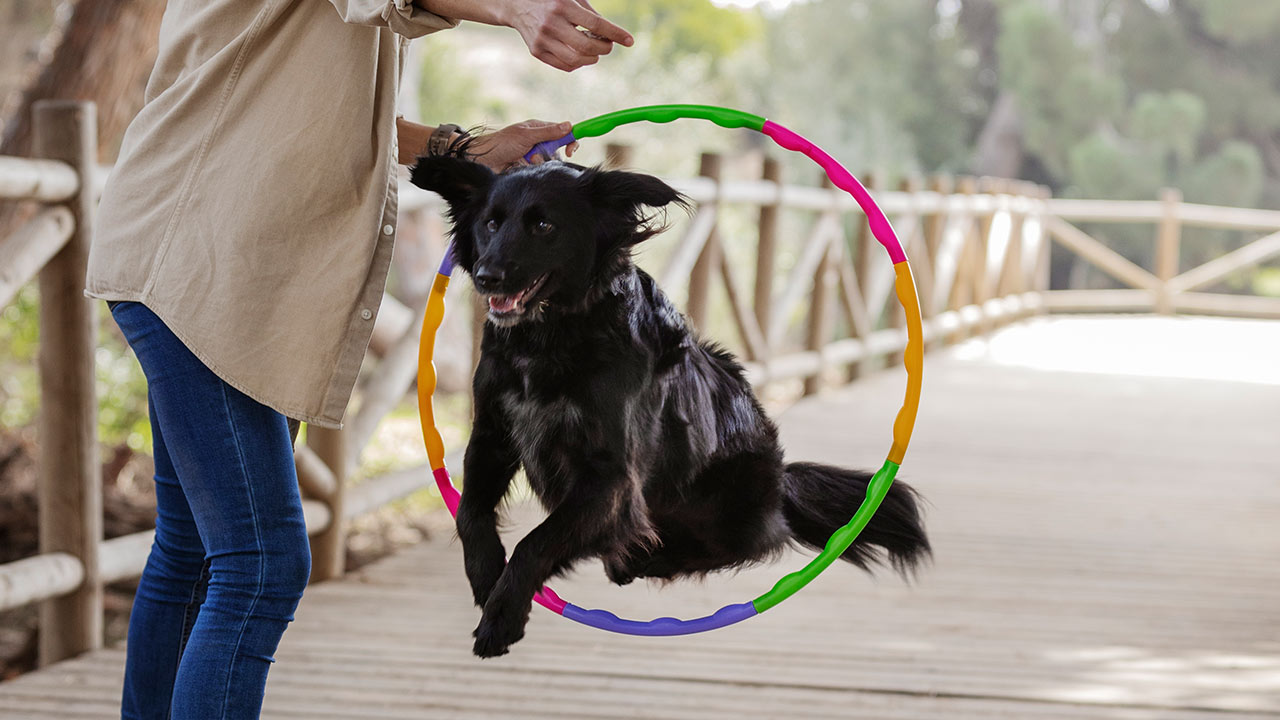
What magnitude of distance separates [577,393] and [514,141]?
0.47 m

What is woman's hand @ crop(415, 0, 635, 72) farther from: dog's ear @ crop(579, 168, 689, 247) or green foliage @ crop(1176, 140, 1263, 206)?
green foliage @ crop(1176, 140, 1263, 206)

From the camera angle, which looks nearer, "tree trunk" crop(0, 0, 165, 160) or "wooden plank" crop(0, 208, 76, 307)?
"wooden plank" crop(0, 208, 76, 307)

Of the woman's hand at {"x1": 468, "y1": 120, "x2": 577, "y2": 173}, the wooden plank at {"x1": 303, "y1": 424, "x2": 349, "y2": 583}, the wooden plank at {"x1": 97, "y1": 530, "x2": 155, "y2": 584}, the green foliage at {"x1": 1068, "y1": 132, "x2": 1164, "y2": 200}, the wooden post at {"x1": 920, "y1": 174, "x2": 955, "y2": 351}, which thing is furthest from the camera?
the green foliage at {"x1": 1068, "y1": 132, "x2": 1164, "y2": 200}

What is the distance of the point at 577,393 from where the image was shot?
1.72m

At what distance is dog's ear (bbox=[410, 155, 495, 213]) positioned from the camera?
175 centimetres

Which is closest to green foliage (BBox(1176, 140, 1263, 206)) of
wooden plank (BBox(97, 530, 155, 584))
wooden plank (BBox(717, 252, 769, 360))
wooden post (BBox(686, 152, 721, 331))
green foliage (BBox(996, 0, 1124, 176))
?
green foliage (BBox(996, 0, 1124, 176))

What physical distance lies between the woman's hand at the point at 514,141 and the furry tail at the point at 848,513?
25.2 inches

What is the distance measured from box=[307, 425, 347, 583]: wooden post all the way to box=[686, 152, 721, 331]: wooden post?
2321mm

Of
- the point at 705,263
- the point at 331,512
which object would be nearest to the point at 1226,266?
the point at 705,263

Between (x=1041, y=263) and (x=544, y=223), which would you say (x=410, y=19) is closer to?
(x=544, y=223)

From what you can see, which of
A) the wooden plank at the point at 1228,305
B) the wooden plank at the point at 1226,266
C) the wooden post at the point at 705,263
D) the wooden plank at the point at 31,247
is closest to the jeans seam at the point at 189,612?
the wooden plank at the point at 31,247

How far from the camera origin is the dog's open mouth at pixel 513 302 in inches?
66.3

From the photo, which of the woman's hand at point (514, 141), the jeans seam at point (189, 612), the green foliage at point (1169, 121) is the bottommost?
the jeans seam at point (189, 612)

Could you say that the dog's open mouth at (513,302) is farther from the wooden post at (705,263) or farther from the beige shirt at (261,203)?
the wooden post at (705,263)
